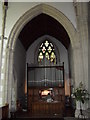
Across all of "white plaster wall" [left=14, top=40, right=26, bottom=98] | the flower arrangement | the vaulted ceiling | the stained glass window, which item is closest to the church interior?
the vaulted ceiling

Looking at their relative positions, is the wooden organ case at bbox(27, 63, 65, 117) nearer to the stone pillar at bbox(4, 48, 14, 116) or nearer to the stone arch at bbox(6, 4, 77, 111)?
the stone pillar at bbox(4, 48, 14, 116)

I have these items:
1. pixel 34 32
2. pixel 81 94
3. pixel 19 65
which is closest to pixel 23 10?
Result: pixel 34 32

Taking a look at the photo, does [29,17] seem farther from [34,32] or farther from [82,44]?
[34,32]

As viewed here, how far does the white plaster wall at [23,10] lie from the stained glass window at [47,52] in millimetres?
5490

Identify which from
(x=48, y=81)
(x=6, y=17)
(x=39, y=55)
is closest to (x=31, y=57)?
(x=39, y=55)

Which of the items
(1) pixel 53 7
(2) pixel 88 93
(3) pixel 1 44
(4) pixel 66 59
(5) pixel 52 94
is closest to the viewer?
(2) pixel 88 93

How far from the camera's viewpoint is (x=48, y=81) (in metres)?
11.6

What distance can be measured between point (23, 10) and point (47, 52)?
224 inches

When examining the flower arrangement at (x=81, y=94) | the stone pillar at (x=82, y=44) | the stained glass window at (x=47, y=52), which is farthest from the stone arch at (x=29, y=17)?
the stained glass window at (x=47, y=52)

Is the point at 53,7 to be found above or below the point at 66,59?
above

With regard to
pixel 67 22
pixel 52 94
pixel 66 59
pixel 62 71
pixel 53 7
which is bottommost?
pixel 52 94

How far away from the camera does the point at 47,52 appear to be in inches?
520

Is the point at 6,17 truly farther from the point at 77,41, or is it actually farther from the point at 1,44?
the point at 77,41

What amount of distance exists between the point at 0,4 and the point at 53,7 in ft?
8.42
